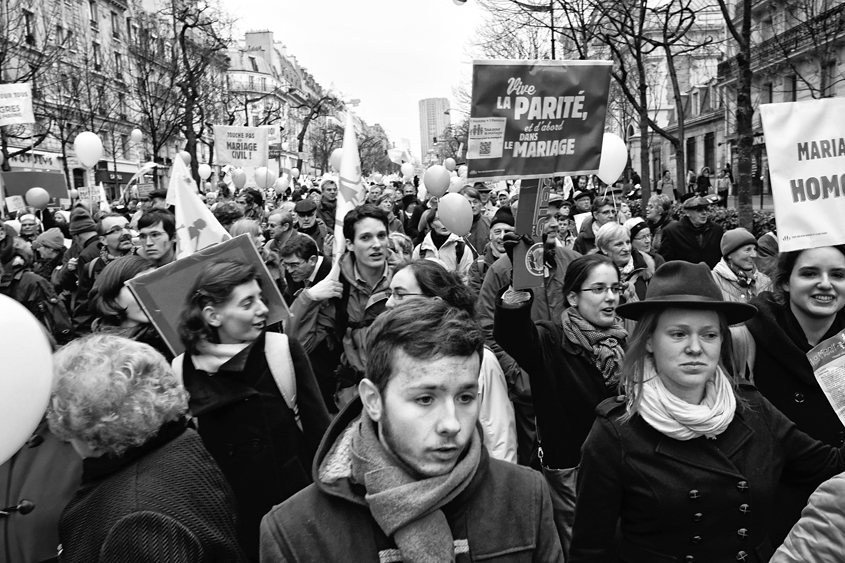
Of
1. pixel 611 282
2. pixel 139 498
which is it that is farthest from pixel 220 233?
pixel 139 498

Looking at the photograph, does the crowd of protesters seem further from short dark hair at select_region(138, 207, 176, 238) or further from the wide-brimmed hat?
short dark hair at select_region(138, 207, 176, 238)

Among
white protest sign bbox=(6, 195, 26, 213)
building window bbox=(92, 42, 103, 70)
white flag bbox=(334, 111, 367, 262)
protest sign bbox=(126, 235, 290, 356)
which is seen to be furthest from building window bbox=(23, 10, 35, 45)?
protest sign bbox=(126, 235, 290, 356)

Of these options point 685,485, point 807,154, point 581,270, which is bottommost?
point 685,485

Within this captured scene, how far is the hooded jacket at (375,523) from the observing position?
1.73 m

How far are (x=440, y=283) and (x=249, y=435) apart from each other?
113 centimetres

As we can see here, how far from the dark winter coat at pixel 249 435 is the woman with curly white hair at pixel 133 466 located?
0.58 meters

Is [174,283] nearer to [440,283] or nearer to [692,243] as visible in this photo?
[440,283]

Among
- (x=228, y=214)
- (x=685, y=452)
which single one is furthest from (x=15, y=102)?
(x=685, y=452)

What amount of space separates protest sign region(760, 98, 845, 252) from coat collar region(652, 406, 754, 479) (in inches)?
52.2

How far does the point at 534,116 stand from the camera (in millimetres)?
3979

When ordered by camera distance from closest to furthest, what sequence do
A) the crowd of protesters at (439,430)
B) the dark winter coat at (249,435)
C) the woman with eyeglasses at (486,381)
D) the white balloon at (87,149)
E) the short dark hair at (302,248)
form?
1. the crowd of protesters at (439,430)
2. the dark winter coat at (249,435)
3. the woman with eyeglasses at (486,381)
4. the short dark hair at (302,248)
5. the white balloon at (87,149)

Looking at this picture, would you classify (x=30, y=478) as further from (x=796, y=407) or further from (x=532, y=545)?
(x=796, y=407)

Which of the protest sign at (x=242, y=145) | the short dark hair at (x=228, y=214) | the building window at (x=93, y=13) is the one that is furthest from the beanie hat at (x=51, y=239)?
the building window at (x=93, y=13)

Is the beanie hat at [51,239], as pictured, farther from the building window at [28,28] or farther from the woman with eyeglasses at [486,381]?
the building window at [28,28]
